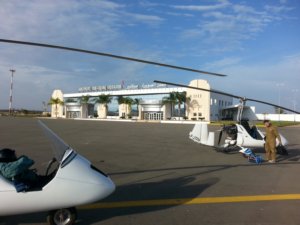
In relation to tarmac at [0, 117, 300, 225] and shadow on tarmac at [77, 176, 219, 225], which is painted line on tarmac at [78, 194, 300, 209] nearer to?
tarmac at [0, 117, 300, 225]

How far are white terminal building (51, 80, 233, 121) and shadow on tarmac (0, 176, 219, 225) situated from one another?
79755 millimetres

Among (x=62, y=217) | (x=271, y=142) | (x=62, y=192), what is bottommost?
(x=62, y=217)

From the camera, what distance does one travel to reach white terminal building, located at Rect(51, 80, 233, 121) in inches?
3597

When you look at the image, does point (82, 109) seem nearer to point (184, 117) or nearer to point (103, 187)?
point (184, 117)

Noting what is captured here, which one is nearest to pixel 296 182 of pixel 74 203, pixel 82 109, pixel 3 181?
pixel 74 203

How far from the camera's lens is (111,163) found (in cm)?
1146

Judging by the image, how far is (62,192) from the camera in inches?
200

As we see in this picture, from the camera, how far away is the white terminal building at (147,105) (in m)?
91.4

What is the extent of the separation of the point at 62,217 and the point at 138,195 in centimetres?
232

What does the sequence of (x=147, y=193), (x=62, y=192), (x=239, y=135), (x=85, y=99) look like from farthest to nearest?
(x=85, y=99), (x=239, y=135), (x=147, y=193), (x=62, y=192)

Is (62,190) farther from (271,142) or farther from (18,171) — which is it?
(271,142)

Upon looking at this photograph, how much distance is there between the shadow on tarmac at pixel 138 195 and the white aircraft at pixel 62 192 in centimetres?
54

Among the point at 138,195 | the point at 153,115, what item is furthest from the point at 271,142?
the point at 153,115

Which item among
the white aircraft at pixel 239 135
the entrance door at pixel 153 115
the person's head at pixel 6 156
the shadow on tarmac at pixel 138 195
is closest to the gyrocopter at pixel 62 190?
the person's head at pixel 6 156
